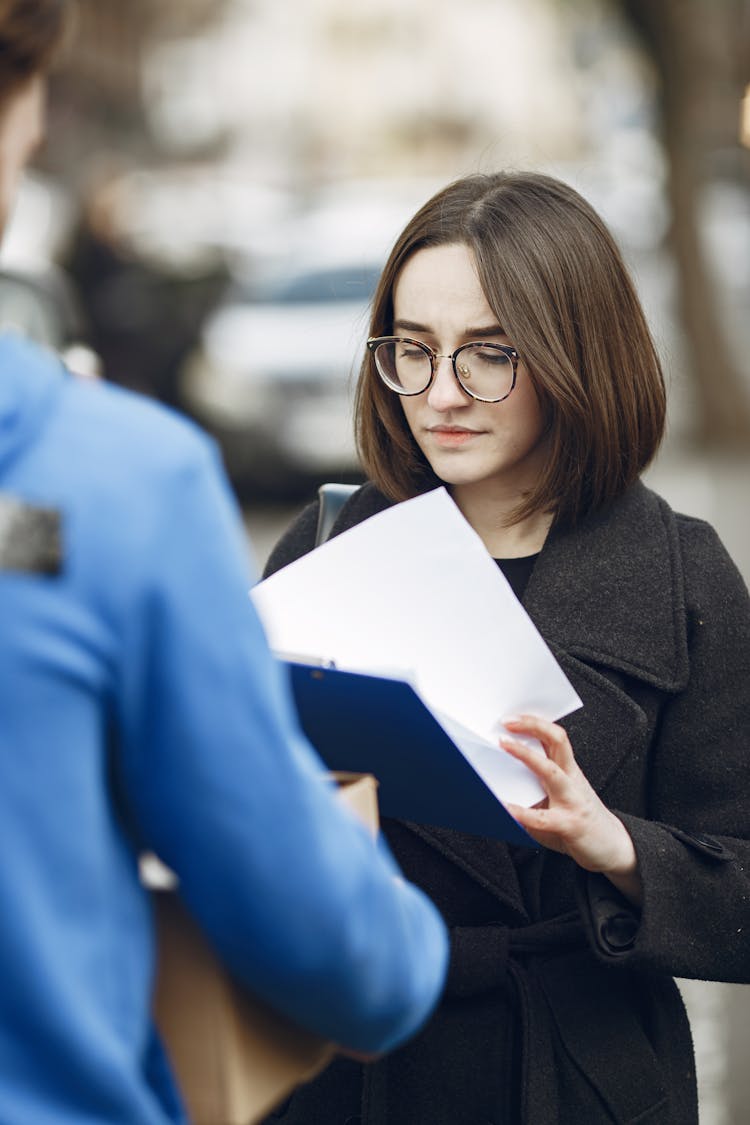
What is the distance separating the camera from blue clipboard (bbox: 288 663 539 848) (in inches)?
65.0

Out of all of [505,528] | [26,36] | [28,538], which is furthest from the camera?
[505,528]

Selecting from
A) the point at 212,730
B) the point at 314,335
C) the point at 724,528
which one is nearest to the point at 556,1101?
the point at 212,730

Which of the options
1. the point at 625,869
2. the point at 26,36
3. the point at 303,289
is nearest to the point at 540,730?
the point at 625,869

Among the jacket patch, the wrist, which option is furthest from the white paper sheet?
the jacket patch

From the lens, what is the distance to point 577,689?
7.22 feet

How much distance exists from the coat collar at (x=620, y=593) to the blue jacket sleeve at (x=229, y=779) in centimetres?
102

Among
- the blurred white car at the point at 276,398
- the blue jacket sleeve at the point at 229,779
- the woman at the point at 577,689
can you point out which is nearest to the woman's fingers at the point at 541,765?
the woman at the point at 577,689

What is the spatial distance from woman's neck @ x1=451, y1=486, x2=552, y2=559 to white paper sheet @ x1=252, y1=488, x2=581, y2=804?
50 cm

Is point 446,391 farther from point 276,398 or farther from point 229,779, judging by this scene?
point 276,398

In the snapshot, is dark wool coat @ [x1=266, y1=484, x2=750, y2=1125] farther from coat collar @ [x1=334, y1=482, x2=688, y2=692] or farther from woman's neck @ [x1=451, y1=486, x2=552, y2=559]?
woman's neck @ [x1=451, y1=486, x2=552, y2=559]

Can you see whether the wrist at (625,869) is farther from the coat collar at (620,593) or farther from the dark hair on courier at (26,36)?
the dark hair on courier at (26,36)

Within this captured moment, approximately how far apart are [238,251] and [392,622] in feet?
54.7

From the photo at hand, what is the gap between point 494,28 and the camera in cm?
6297

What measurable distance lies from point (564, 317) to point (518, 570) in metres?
0.37
